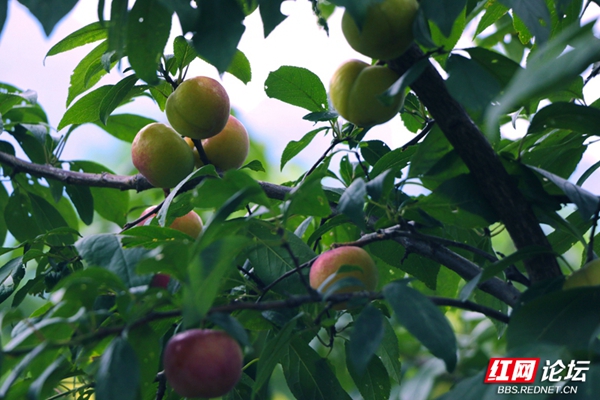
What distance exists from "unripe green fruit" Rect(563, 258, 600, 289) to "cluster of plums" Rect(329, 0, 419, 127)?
0.99 feet

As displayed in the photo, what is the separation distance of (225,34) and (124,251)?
285 millimetres

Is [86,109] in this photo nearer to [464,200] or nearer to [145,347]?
[145,347]

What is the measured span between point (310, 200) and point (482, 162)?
0.22 meters

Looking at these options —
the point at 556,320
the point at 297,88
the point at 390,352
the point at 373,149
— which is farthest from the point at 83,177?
the point at 556,320

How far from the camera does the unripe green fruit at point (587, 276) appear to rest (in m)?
0.69

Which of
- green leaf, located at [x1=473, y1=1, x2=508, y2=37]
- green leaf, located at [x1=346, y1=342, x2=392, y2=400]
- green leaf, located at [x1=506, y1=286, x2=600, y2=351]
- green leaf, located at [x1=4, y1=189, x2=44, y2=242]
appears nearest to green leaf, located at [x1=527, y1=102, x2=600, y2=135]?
green leaf, located at [x1=506, y1=286, x2=600, y2=351]

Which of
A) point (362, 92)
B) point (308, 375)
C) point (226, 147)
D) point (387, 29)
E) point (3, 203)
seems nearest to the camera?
point (387, 29)

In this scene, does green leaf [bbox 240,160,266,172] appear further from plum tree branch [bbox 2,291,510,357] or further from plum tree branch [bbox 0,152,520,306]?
plum tree branch [bbox 2,291,510,357]

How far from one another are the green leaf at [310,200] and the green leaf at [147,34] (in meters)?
0.25

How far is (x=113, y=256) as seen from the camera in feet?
2.32

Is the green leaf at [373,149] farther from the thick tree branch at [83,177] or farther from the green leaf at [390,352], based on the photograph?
the thick tree branch at [83,177]

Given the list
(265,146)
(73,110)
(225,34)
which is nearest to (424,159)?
(225,34)

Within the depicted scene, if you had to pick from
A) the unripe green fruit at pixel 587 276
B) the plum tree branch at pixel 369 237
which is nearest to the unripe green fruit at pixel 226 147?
the plum tree branch at pixel 369 237

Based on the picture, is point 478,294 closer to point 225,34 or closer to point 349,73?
point 349,73
